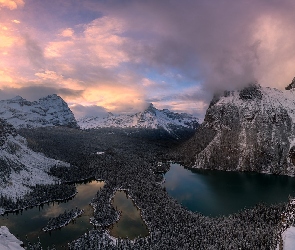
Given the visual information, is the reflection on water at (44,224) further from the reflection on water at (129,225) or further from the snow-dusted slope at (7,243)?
the snow-dusted slope at (7,243)

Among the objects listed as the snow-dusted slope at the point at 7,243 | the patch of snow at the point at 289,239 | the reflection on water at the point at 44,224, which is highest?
the patch of snow at the point at 289,239

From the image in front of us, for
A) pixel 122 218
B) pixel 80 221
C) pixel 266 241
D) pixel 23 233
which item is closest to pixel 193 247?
pixel 266 241

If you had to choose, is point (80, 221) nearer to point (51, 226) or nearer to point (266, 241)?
point (51, 226)

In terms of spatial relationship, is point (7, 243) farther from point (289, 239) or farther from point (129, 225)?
point (129, 225)

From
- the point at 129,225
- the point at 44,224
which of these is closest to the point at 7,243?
the point at 129,225

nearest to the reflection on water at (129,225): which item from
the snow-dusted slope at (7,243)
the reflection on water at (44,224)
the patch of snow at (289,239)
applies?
the reflection on water at (44,224)

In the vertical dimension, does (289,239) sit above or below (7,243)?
above

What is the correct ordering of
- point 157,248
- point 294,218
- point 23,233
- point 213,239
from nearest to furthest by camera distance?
point 294,218 → point 157,248 → point 213,239 → point 23,233

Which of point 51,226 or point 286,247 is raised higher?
point 286,247

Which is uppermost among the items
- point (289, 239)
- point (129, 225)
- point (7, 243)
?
point (289, 239)

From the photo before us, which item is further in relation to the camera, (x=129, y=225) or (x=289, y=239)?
(x=129, y=225)

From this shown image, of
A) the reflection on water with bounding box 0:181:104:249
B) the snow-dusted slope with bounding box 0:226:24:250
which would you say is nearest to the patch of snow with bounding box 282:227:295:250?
the snow-dusted slope with bounding box 0:226:24:250
